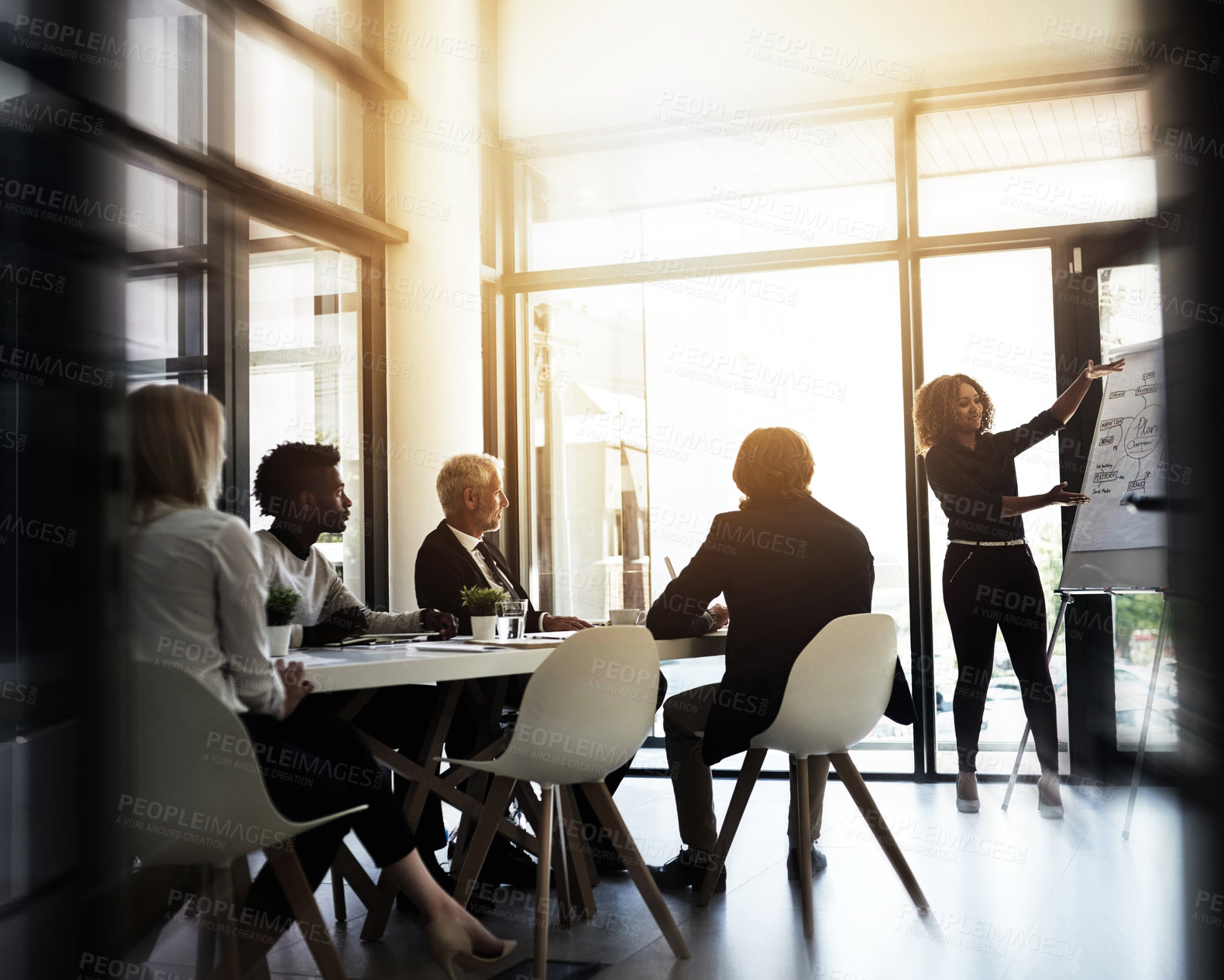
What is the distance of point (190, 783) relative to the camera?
4.40 feet

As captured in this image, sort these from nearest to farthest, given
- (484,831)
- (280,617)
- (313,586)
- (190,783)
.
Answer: (190,783) → (280,617) → (484,831) → (313,586)

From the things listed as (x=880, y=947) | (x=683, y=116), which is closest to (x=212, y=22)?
(x=683, y=116)

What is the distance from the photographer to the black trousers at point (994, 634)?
4.16 metres

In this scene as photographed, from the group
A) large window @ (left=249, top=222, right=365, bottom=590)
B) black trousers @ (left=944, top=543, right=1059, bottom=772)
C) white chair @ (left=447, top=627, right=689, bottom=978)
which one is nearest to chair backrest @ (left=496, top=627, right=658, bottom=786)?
white chair @ (left=447, top=627, right=689, bottom=978)

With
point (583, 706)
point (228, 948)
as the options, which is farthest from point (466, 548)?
point (228, 948)

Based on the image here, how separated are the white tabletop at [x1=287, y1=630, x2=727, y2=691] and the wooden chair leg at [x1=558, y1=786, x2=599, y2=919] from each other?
53 cm

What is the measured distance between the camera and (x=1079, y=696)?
4559mm

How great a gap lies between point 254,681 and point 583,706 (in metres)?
0.87

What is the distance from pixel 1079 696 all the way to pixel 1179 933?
462cm

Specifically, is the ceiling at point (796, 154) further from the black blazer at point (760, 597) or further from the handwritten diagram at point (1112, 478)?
the black blazer at point (760, 597)

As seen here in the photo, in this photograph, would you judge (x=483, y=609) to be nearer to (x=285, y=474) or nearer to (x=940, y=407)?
(x=285, y=474)

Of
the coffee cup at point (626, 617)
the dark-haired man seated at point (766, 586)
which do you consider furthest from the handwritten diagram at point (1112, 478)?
the coffee cup at point (626, 617)

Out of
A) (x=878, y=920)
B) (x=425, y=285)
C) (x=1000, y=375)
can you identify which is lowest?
(x=878, y=920)

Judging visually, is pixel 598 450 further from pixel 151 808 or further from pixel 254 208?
pixel 151 808
